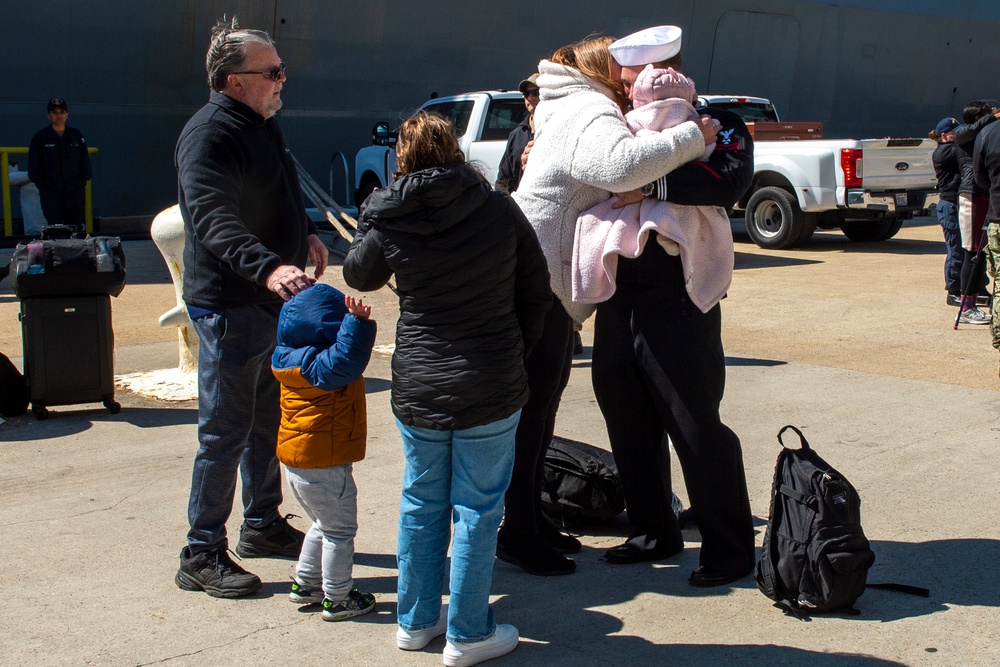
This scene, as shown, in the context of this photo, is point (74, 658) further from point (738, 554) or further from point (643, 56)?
point (643, 56)

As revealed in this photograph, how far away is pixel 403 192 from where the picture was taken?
3178mm

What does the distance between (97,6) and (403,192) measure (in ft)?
47.9

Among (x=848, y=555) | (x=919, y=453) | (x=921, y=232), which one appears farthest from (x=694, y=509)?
(x=921, y=232)

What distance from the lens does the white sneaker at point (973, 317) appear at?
8969 mm

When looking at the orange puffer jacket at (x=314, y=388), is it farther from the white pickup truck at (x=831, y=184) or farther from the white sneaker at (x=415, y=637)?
the white pickup truck at (x=831, y=184)

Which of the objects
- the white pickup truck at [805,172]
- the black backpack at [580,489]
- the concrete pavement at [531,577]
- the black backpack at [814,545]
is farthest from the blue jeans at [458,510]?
the white pickup truck at [805,172]

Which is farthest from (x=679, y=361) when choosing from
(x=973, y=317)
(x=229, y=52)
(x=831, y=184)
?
(x=831, y=184)

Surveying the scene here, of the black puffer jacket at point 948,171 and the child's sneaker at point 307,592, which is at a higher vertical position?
the black puffer jacket at point 948,171

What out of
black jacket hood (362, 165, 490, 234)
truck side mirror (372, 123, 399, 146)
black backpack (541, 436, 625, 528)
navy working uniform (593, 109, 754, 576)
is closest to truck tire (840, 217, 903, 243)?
truck side mirror (372, 123, 399, 146)

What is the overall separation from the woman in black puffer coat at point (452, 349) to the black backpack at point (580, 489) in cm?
114

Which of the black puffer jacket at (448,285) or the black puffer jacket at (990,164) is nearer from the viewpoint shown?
the black puffer jacket at (448,285)

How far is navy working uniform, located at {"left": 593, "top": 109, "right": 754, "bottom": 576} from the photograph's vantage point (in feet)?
12.4

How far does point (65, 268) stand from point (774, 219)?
10.5m

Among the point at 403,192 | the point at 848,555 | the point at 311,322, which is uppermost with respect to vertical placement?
the point at 403,192
